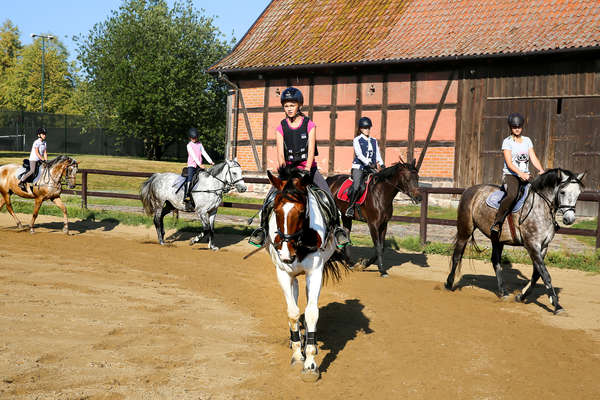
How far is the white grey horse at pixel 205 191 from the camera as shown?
1263cm

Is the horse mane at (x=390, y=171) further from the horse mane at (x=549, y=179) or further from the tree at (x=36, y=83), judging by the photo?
the tree at (x=36, y=83)

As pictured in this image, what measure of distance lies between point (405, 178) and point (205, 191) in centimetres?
483

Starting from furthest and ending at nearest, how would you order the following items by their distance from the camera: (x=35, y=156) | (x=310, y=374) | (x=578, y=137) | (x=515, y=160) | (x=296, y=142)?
(x=578, y=137)
(x=35, y=156)
(x=515, y=160)
(x=296, y=142)
(x=310, y=374)

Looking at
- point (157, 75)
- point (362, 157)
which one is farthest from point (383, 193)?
point (157, 75)

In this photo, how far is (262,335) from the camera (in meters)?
6.05

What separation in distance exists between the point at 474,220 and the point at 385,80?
39.7 ft

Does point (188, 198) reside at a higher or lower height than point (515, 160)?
lower

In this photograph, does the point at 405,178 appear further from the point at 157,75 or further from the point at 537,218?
the point at 157,75

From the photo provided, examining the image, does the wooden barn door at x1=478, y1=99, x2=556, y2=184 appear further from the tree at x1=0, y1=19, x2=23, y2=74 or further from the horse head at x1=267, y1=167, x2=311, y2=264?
the tree at x1=0, y1=19, x2=23, y2=74

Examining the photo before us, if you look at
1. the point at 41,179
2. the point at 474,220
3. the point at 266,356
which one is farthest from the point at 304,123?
the point at 41,179

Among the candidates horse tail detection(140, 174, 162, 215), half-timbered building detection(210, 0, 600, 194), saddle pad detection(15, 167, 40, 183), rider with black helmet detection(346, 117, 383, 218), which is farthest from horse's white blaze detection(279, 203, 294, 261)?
half-timbered building detection(210, 0, 600, 194)

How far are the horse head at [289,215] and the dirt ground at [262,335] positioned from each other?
114 cm

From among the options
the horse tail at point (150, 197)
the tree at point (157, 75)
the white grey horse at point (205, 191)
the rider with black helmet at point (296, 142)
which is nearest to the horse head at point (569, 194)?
the rider with black helmet at point (296, 142)

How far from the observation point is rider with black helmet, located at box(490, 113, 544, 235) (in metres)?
7.82
